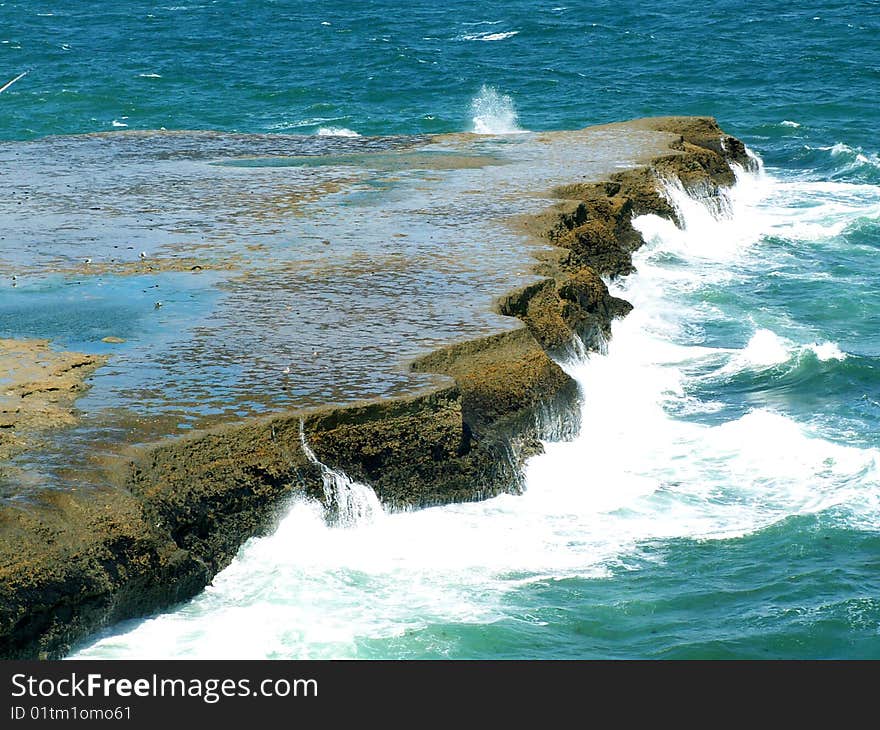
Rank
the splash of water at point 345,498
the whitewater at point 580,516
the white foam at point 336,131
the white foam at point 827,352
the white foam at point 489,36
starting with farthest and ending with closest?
the white foam at point 489,36 → the white foam at point 336,131 → the white foam at point 827,352 → the splash of water at point 345,498 → the whitewater at point 580,516

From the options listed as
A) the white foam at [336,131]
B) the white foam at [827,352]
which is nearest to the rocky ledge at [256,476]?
the white foam at [827,352]

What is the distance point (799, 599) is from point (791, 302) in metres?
11.5

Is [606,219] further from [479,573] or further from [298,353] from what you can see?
[479,573]

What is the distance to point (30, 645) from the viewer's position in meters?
11.3

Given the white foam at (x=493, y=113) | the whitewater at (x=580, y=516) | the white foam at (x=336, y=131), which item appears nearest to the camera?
the whitewater at (x=580, y=516)

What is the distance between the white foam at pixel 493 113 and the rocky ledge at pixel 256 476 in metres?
22.8

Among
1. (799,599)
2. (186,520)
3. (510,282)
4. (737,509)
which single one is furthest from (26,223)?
(799,599)

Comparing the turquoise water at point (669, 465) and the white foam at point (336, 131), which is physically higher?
the turquoise water at point (669, 465)

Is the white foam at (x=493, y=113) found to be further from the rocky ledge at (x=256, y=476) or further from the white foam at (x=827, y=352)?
the rocky ledge at (x=256, y=476)

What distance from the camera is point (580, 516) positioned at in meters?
14.8

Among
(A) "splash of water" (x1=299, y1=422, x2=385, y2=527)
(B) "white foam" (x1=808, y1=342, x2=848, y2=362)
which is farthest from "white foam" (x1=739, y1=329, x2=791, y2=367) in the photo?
(A) "splash of water" (x1=299, y1=422, x2=385, y2=527)

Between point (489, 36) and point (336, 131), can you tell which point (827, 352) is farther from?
point (489, 36)

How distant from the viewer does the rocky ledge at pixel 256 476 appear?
37.8 ft

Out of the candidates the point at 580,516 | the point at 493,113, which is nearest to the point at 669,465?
the point at 580,516
